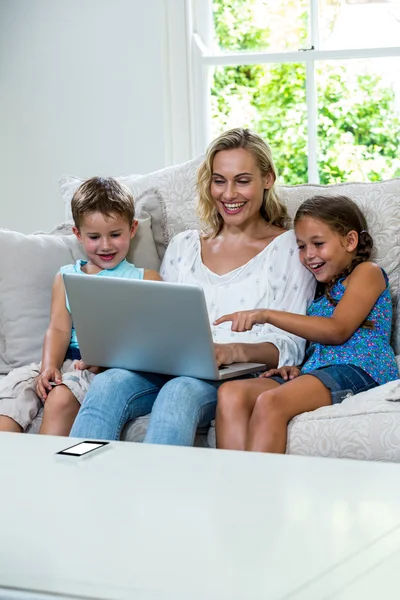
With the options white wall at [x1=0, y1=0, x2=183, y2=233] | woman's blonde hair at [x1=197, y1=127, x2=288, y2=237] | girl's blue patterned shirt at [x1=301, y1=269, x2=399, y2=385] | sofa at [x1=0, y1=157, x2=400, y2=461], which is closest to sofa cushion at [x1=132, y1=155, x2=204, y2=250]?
sofa at [x1=0, y1=157, x2=400, y2=461]

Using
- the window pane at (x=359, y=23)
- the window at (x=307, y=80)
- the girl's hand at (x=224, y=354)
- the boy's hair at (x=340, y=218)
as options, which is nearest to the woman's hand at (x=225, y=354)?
A: the girl's hand at (x=224, y=354)

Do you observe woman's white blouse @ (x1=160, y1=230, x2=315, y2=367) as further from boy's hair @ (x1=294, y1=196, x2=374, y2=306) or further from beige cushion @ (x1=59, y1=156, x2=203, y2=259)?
beige cushion @ (x1=59, y1=156, x2=203, y2=259)

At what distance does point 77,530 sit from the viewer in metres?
1.09

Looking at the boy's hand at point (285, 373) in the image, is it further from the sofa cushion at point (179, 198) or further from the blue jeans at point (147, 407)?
the sofa cushion at point (179, 198)

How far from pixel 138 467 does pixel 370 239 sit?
1.04m

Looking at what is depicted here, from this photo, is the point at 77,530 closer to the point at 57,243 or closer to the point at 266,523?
the point at 266,523

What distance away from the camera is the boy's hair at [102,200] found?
220 cm

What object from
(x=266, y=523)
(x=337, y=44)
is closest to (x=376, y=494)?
(x=266, y=523)

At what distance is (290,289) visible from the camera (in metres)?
2.14

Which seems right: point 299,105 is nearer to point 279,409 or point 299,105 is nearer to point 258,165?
point 258,165

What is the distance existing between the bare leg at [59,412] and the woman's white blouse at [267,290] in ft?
1.20

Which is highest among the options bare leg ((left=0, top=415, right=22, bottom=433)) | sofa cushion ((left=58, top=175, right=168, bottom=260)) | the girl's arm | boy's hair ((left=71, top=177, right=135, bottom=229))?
boy's hair ((left=71, top=177, right=135, bottom=229))

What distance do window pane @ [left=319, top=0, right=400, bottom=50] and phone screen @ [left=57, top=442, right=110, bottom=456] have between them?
7.31ft

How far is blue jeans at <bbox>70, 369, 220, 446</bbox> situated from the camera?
1.77 meters
